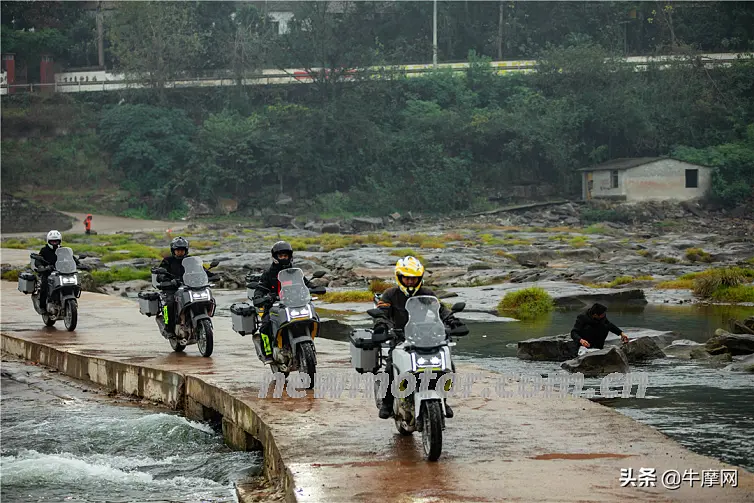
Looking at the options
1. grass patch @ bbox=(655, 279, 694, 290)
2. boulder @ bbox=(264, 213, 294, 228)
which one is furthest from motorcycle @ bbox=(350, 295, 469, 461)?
boulder @ bbox=(264, 213, 294, 228)

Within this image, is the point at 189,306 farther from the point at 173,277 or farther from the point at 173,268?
the point at 173,268

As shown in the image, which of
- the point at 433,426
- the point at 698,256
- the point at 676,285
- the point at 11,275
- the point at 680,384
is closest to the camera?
the point at 433,426

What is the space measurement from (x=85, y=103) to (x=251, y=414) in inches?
2796

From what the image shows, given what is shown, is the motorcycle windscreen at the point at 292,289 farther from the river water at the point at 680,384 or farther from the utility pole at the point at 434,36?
the utility pole at the point at 434,36

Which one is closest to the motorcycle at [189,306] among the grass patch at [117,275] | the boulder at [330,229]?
the grass patch at [117,275]

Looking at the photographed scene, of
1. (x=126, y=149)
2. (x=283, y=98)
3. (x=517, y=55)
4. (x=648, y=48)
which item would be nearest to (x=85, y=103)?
(x=126, y=149)

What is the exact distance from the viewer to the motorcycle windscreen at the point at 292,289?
10453 mm

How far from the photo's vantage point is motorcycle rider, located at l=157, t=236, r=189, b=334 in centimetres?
1388

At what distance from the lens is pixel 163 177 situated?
72625mm

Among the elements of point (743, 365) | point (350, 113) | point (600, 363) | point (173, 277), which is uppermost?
point (350, 113)

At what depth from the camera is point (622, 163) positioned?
6775 cm

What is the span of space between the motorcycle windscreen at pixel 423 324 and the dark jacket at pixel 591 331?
261 inches

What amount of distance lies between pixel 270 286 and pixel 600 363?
487 centimetres

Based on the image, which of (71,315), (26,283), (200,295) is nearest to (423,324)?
(200,295)
